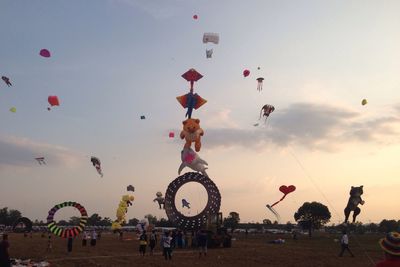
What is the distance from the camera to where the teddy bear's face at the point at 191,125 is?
4141 cm

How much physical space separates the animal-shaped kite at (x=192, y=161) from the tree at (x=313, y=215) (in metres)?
72.9

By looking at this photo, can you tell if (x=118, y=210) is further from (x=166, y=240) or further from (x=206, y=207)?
(x=166, y=240)

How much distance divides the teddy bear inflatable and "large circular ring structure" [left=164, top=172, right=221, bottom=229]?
12.6 ft

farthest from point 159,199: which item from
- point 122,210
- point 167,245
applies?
point 167,245

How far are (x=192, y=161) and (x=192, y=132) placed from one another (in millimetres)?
3725

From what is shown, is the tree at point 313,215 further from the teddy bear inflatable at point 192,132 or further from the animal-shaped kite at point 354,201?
the teddy bear inflatable at point 192,132

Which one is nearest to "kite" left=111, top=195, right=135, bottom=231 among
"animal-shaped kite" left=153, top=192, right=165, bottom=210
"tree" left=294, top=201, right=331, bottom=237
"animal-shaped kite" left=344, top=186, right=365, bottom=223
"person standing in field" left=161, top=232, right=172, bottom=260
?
"animal-shaped kite" left=153, top=192, right=165, bottom=210

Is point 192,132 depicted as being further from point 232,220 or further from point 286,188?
point 232,220

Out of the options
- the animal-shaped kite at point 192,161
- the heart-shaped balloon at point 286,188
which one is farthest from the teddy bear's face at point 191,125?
the heart-shaped balloon at point 286,188

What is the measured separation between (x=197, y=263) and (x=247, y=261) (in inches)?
138

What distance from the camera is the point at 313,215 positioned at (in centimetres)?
11419

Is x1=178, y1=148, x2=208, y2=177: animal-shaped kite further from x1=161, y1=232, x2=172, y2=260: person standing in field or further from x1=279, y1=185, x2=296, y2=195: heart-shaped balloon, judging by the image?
x1=161, y1=232, x2=172, y2=260: person standing in field

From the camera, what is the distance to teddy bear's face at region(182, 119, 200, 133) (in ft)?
136

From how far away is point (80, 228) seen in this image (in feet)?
98.4
